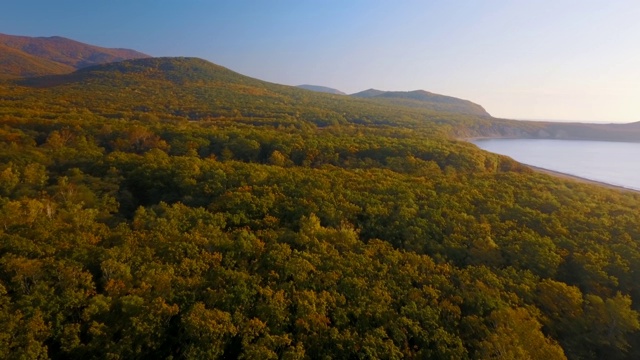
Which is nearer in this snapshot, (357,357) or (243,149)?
(357,357)

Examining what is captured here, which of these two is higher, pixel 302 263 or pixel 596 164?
pixel 596 164

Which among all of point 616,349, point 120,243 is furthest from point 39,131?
point 616,349

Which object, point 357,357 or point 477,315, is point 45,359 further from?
point 477,315

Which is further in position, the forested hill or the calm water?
the calm water

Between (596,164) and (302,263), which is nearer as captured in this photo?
(302,263)

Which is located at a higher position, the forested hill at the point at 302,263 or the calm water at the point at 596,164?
the calm water at the point at 596,164

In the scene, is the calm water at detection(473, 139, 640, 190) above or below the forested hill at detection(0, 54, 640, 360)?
above

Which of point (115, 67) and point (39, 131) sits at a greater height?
point (115, 67)

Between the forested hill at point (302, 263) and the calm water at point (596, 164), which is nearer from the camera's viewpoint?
the forested hill at point (302, 263)
